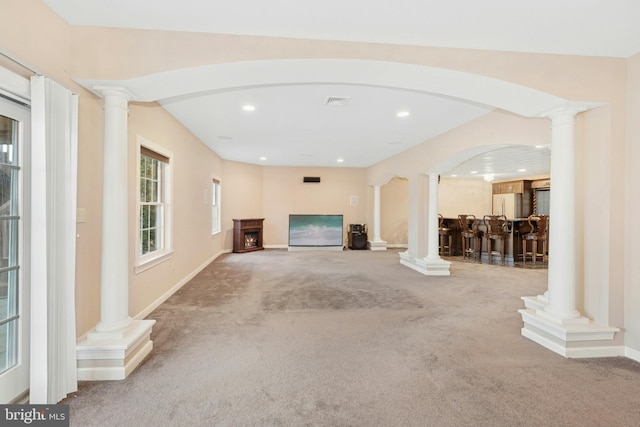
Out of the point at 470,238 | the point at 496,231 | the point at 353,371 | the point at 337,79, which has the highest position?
the point at 337,79

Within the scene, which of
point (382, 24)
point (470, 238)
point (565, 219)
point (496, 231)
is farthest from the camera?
point (470, 238)

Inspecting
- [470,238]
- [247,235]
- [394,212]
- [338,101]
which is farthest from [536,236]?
[247,235]

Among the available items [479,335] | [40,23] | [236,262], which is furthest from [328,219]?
[40,23]

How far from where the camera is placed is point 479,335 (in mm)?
3168

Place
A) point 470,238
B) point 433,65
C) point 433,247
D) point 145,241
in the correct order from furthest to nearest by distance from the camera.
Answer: point 470,238 → point 433,247 → point 145,241 → point 433,65

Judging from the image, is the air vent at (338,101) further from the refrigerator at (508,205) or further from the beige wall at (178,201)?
the refrigerator at (508,205)

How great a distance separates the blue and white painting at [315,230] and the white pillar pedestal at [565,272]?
274 inches

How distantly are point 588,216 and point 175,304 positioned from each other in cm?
468

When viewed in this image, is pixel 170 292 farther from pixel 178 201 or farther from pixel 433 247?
pixel 433 247

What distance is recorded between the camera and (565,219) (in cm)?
283

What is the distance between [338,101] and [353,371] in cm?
300

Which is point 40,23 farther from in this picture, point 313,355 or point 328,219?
point 328,219

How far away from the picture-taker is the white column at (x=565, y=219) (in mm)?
2824

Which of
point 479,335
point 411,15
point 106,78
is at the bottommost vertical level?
point 479,335
